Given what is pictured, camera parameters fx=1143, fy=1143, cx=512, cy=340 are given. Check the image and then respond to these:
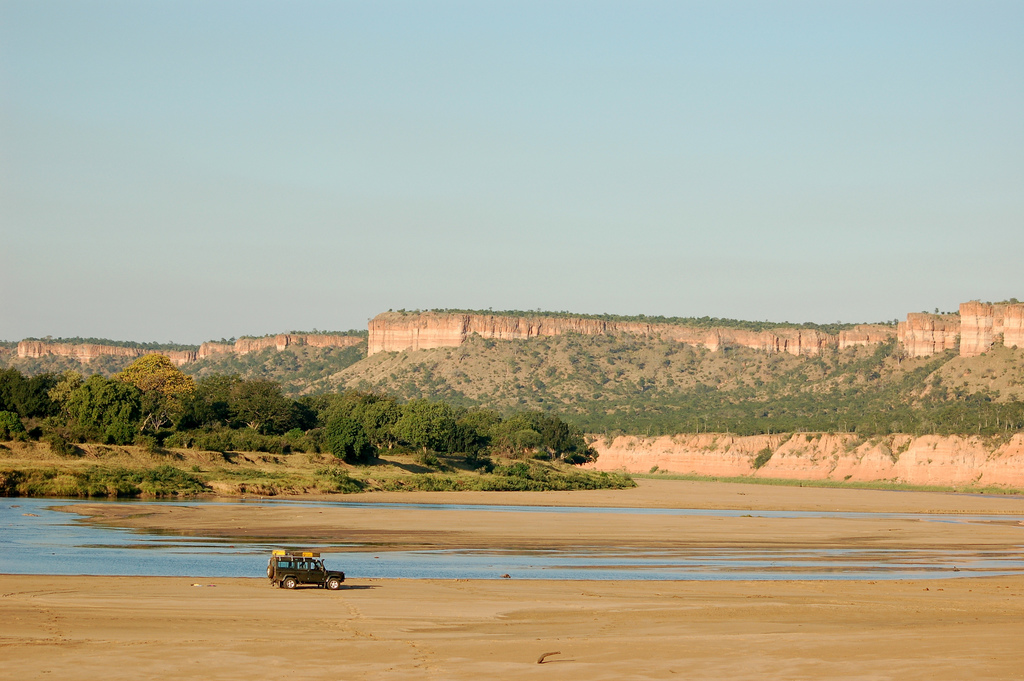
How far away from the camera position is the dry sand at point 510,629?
64.8 feet

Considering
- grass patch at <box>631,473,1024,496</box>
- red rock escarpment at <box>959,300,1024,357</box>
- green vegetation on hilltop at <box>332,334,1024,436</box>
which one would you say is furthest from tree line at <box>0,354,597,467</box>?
red rock escarpment at <box>959,300,1024,357</box>

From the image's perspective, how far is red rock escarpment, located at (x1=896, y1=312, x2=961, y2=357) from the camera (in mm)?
185875

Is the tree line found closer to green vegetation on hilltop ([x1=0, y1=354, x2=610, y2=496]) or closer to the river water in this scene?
green vegetation on hilltop ([x1=0, y1=354, x2=610, y2=496])

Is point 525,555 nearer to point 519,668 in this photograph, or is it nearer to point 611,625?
point 611,625

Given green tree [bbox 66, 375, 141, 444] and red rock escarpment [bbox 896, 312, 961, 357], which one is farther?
red rock escarpment [bbox 896, 312, 961, 357]

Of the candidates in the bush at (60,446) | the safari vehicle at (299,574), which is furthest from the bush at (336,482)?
the safari vehicle at (299,574)

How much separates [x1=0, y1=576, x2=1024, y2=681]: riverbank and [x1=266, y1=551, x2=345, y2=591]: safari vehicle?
0.43m

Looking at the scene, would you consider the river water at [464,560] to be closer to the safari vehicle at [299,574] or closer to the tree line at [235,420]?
the safari vehicle at [299,574]

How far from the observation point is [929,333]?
18800 centimetres

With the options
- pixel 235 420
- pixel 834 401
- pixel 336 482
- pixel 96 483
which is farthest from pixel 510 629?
pixel 834 401

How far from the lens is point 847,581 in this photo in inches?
1328

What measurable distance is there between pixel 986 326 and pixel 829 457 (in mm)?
60513

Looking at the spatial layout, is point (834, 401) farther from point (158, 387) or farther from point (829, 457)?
point (158, 387)

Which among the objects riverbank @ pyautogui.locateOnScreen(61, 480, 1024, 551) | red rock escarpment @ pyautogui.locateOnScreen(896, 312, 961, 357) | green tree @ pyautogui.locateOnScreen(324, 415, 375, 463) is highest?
red rock escarpment @ pyautogui.locateOnScreen(896, 312, 961, 357)
